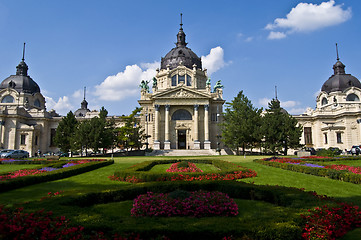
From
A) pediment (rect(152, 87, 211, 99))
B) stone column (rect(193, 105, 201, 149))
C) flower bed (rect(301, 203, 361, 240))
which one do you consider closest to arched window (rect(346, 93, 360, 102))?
pediment (rect(152, 87, 211, 99))

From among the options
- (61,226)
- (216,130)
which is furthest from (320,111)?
(61,226)

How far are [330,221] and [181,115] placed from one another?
161 feet

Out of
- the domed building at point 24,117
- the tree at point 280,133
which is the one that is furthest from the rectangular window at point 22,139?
the tree at point 280,133

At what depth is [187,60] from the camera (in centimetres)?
6291

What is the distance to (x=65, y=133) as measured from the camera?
154 feet

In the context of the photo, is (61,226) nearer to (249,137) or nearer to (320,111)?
(249,137)

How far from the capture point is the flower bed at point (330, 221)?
19.6 feet

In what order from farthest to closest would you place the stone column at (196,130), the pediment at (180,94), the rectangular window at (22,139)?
1. the rectangular window at (22,139)
2. the pediment at (180,94)
3. the stone column at (196,130)

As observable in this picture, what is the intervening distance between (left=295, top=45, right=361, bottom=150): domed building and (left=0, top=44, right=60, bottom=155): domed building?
6110 cm

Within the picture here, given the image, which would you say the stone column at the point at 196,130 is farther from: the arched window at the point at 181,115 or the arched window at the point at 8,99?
the arched window at the point at 8,99

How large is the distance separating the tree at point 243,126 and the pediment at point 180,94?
31.4 ft

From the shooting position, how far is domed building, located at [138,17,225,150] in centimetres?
5297

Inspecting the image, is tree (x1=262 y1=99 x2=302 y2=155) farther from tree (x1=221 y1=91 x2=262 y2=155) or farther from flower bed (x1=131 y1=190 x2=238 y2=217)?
flower bed (x1=131 y1=190 x2=238 y2=217)

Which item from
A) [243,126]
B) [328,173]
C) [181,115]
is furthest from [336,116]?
[328,173]
